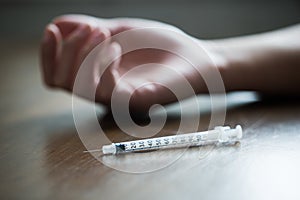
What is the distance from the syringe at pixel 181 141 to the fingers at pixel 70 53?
226mm

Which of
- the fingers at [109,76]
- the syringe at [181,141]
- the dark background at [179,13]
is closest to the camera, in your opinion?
the syringe at [181,141]

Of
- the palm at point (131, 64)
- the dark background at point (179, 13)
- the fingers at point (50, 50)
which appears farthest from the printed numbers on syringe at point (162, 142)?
the dark background at point (179, 13)

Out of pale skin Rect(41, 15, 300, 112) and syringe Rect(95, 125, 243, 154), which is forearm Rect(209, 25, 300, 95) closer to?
pale skin Rect(41, 15, 300, 112)

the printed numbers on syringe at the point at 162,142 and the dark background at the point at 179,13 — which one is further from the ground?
the dark background at the point at 179,13

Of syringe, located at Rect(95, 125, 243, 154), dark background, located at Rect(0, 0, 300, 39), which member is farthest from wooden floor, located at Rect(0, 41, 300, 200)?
dark background, located at Rect(0, 0, 300, 39)

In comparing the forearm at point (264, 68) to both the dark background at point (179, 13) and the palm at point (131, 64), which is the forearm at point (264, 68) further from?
the dark background at point (179, 13)

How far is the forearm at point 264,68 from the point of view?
798 millimetres

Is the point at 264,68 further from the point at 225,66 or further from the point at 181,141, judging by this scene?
the point at 181,141

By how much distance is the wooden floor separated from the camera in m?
0.45

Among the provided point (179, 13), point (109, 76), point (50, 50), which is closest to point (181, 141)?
point (109, 76)

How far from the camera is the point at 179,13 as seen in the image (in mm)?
1843

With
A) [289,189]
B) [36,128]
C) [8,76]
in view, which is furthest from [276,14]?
[289,189]

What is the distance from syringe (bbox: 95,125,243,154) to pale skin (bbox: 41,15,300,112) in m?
0.14

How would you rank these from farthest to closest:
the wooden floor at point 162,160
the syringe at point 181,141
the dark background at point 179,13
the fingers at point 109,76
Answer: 1. the dark background at point 179,13
2. the fingers at point 109,76
3. the syringe at point 181,141
4. the wooden floor at point 162,160
